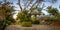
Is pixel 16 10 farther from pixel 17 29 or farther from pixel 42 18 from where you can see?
pixel 42 18

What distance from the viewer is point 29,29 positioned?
2.51 metres

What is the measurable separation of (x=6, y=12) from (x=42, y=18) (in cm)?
71

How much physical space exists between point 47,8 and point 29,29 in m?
0.53

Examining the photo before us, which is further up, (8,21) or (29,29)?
(8,21)

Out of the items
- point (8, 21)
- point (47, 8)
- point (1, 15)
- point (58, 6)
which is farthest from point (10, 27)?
point (58, 6)

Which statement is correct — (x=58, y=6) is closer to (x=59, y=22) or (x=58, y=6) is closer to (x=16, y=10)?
(x=59, y=22)

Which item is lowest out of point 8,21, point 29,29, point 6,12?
point 29,29

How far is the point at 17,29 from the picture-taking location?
2.49 metres

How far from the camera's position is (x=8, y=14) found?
8.36 feet

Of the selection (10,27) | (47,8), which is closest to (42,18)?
(47,8)

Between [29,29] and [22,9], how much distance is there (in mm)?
407

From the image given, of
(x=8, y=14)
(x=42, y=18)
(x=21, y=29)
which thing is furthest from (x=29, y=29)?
(x=8, y=14)

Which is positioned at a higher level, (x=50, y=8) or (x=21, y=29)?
(x=50, y=8)

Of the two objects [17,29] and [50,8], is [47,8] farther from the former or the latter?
[17,29]
